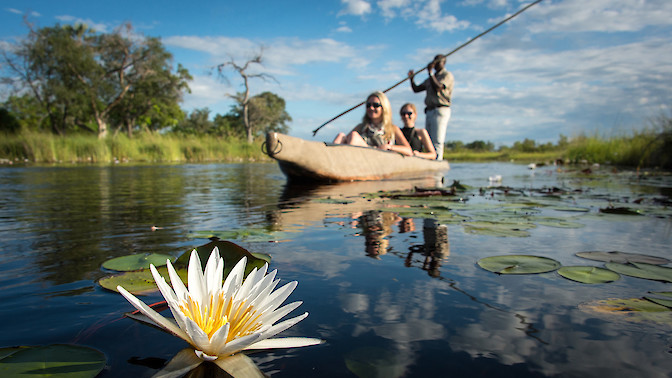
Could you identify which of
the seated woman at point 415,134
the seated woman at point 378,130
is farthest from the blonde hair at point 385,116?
the seated woman at point 415,134

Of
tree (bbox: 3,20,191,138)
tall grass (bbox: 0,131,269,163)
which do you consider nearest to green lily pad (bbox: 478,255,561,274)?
tall grass (bbox: 0,131,269,163)

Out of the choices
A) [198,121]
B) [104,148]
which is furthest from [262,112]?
[104,148]

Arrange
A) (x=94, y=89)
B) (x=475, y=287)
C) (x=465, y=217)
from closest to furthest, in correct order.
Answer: (x=475, y=287)
(x=465, y=217)
(x=94, y=89)

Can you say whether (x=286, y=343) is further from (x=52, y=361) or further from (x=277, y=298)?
(x=52, y=361)

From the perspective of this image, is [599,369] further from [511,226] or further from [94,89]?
[94,89]

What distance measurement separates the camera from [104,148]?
16078mm

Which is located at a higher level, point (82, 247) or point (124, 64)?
point (124, 64)

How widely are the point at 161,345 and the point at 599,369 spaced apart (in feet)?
2.74

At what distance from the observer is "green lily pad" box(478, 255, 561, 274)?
1303 millimetres

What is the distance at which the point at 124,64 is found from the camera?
2673 cm

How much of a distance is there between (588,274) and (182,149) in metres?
20.6

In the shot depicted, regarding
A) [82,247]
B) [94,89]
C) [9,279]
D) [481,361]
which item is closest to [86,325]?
[9,279]

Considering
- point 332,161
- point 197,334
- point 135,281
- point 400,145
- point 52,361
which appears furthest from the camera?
point 400,145

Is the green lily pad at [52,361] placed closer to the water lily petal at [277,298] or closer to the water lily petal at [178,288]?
the water lily petal at [178,288]
